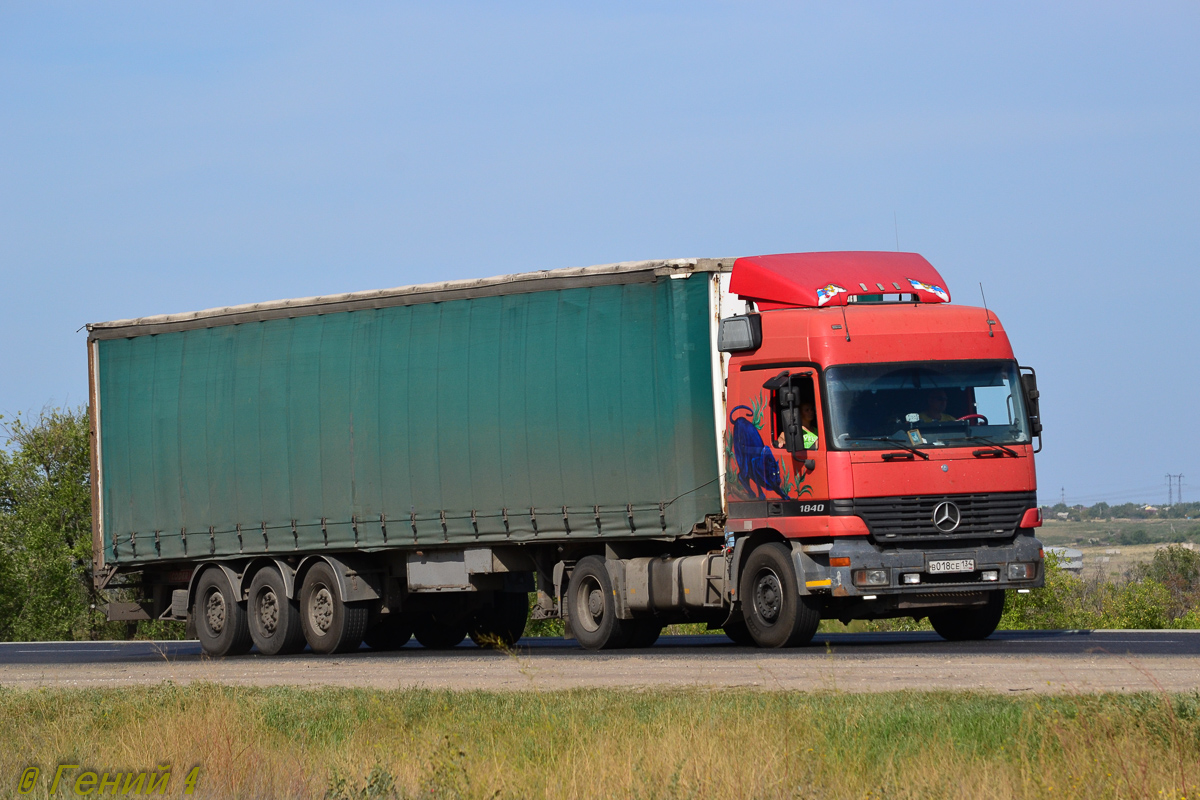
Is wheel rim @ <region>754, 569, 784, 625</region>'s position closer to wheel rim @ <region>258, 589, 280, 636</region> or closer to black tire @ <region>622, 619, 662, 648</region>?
black tire @ <region>622, 619, 662, 648</region>

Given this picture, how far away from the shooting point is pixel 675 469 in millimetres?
19188

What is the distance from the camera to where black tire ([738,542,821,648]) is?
58.5 ft

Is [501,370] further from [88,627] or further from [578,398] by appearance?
[88,627]

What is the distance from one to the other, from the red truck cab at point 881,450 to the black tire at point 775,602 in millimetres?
50

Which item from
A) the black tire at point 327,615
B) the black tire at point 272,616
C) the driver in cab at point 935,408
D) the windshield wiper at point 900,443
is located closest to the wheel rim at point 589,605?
the black tire at point 327,615

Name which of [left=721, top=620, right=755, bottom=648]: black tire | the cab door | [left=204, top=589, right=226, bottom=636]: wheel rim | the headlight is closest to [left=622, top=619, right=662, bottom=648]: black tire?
[left=721, top=620, right=755, bottom=648]: black tire

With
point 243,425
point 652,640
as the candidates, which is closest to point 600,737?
point 652,640

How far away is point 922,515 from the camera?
57.3ft

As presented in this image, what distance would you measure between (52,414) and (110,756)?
141 ft

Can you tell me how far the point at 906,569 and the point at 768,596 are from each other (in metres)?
1.72

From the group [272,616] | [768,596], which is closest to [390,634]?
[272,616]

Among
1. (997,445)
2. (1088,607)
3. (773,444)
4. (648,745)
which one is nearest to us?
(648,745)

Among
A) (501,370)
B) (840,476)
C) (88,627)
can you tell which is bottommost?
(88,627)

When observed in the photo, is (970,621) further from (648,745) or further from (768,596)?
(648,745)
